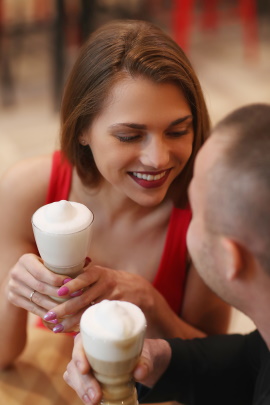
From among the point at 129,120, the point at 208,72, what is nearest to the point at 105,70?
the point at 129,120

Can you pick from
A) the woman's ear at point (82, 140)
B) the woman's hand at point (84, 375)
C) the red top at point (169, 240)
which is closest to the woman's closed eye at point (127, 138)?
the woman's ear at point (82, 140)

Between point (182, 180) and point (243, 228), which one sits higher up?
point (243, 228)

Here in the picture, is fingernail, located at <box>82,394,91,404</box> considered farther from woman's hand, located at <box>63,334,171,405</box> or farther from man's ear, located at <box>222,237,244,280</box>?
man's ear, located at <box>222,237,244,280</box>

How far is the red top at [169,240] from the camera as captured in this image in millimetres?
1552

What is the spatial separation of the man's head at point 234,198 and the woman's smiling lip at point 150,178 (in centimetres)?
38

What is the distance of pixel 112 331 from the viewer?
0.87 meters

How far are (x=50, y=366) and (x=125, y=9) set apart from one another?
3792 mm

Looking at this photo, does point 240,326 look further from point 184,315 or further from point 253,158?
point 253,158

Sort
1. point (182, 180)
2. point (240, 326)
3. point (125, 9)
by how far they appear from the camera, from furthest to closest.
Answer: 1. point (125, 9)
2. point (240, 326)
3. point (182, 180)

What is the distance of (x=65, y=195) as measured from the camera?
5.16ft

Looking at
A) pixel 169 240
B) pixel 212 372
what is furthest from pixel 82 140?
pixel 212 372

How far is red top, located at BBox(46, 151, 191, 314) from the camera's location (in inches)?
61.1

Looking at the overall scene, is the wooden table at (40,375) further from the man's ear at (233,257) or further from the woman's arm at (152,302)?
the man's ear at (233,257)

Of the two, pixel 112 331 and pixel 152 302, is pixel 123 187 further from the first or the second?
pixel 112 331
